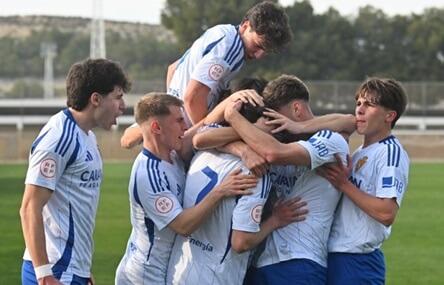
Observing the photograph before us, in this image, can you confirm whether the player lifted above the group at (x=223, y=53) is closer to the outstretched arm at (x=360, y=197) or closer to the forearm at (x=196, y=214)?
the forearm at (x=196, y=214)

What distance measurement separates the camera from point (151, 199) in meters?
5.95

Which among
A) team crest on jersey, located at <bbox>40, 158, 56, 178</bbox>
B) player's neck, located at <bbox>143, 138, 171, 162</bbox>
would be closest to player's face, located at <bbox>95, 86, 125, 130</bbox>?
player's neck, located at <bbox>143, 138, 171, 162</bbox>

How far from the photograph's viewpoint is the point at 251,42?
6777 millimetres

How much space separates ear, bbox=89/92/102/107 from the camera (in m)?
6.02

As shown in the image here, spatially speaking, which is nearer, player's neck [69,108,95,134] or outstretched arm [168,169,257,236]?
outstretched arm [168,169,257,236]

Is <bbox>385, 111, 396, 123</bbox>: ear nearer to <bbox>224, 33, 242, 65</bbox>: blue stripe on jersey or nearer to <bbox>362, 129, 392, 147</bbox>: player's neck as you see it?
<bbox>362, 129, 392, 147</bbox>: player's neck

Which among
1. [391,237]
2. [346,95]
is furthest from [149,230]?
[346,95]

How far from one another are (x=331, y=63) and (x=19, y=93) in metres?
20.1

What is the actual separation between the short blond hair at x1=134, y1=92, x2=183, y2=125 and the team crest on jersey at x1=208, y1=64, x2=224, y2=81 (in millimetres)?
695

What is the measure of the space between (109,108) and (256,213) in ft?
3.42

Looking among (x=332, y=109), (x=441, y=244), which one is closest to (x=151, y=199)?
(x=441, y=244)

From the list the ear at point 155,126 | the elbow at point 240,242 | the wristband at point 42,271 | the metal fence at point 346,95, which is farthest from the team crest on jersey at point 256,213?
the metal fence at point 346,95

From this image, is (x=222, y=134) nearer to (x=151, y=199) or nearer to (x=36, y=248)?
(x=151, y=199)

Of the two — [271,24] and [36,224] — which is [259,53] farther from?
[36,224]
